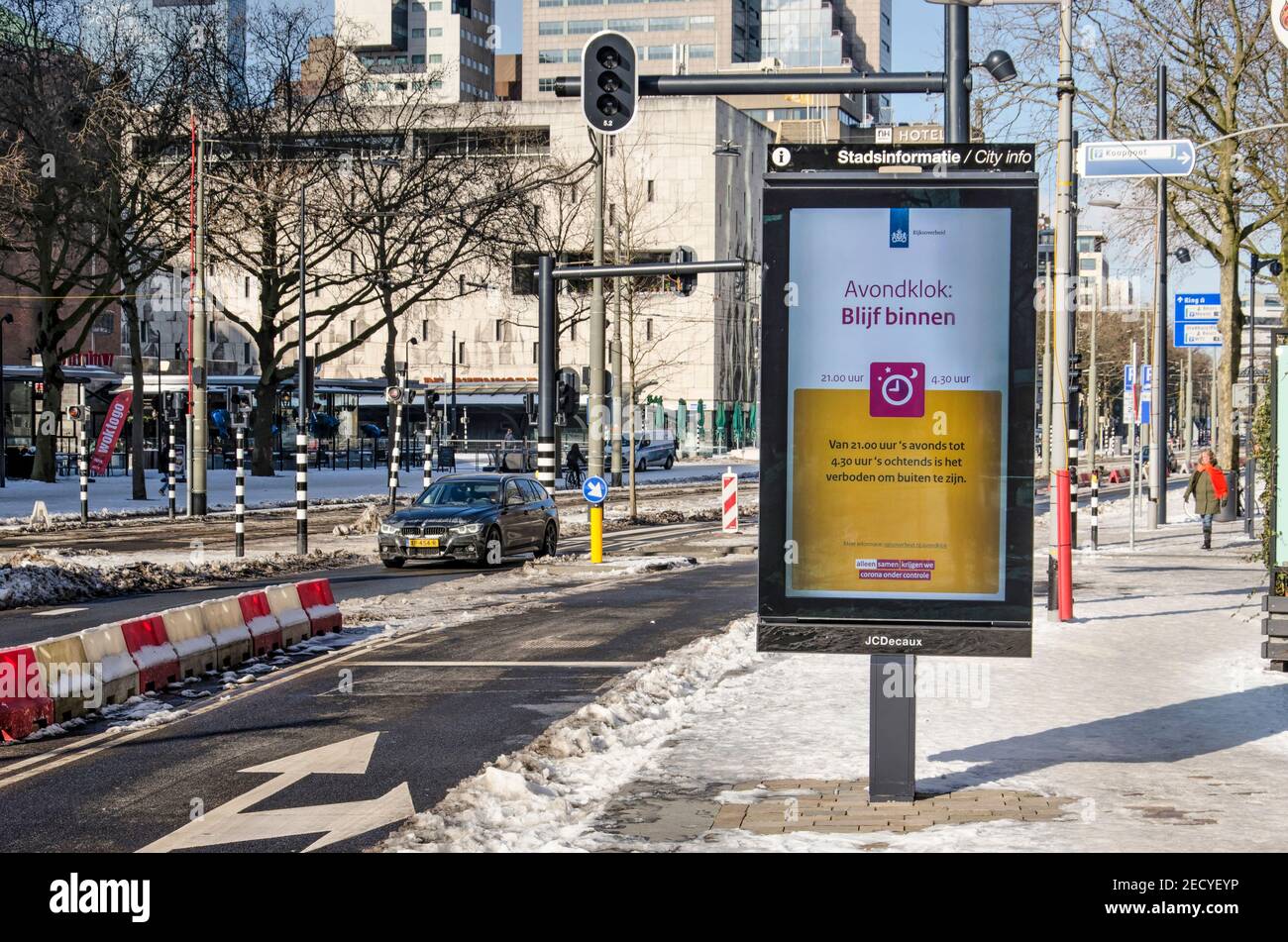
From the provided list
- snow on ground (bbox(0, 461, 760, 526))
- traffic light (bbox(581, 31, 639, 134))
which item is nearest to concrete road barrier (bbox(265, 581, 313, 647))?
traffic light (bbox(581, 31, 639, 134))

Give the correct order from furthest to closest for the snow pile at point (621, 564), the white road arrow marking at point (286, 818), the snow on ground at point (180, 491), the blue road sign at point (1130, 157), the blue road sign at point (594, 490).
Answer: the snow on ground at point (180, 491)
the blue road sign at point (594, 490)
the snow pile at point (621, 564)
the blue road sign at point (1130, 157)
the white road arrow marking at point (286, 818)

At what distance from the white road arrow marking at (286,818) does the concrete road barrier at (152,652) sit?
3296 millimetres

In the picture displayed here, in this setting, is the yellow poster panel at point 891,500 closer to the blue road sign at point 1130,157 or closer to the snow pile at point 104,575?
the blue road sign at point 1130,157

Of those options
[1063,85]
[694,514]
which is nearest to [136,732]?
[1063,85]

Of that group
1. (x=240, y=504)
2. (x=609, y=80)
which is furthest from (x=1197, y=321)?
(x=609, y=80)

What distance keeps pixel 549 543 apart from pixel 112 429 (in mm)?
25303

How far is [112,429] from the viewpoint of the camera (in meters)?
48.0

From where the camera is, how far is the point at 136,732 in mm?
10617

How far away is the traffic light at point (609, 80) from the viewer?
53.6 feet

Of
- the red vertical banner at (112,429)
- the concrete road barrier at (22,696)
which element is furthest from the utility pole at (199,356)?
the concrete road barrier at (22,696)

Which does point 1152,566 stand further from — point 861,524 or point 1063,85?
point 861,524

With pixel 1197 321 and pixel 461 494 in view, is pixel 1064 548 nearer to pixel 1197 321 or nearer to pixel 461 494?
pixel 461 494

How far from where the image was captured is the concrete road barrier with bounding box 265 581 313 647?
Answer: 1509cm

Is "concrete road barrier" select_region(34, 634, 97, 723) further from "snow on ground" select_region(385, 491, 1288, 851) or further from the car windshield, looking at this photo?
the car windshield
